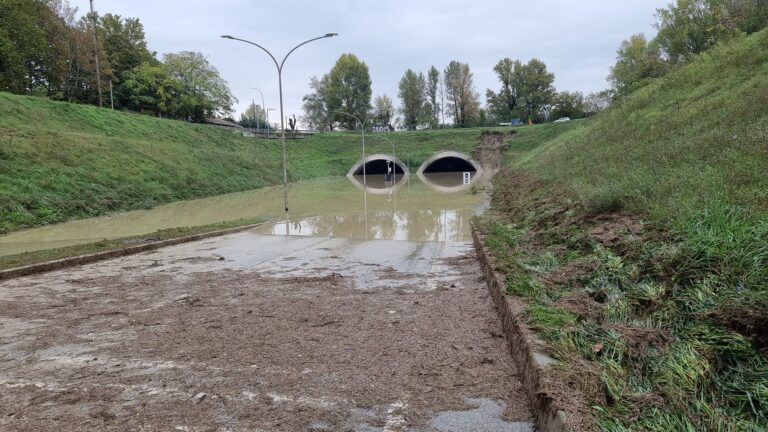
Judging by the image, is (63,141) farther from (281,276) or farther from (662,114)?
(662,114)

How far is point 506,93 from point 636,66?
36.9 metres

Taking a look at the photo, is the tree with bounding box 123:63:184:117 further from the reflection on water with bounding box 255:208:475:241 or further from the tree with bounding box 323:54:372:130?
the reflection on water with bounding box 255:208:475:241

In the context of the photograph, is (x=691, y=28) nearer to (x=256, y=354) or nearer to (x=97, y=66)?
(x=256, y=354)

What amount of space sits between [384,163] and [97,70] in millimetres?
34391

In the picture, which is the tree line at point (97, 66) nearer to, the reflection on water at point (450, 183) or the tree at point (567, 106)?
the reflection on water at point (450, 183)

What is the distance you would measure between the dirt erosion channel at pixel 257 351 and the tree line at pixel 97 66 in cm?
3806

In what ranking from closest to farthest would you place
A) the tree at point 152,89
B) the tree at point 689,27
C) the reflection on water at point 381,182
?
the tree at point 689,27 → the reflection on water at point 381,182 → the tree at point 152,89

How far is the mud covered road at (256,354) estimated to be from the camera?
9.91 ft

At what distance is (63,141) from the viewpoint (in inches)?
925

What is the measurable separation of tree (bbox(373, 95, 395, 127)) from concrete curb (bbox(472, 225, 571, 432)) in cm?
8646

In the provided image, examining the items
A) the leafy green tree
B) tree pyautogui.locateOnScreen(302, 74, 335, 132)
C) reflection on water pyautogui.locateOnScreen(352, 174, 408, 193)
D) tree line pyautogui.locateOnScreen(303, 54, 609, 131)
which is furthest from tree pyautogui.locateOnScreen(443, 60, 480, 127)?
the leafy green tree

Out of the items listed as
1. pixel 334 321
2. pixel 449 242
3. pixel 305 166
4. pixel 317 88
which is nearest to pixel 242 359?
pixel 334 321

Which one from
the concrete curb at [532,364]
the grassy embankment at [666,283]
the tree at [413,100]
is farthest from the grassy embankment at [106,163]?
the tree at [413,100]

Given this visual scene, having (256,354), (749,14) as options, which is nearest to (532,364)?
(256,354)
